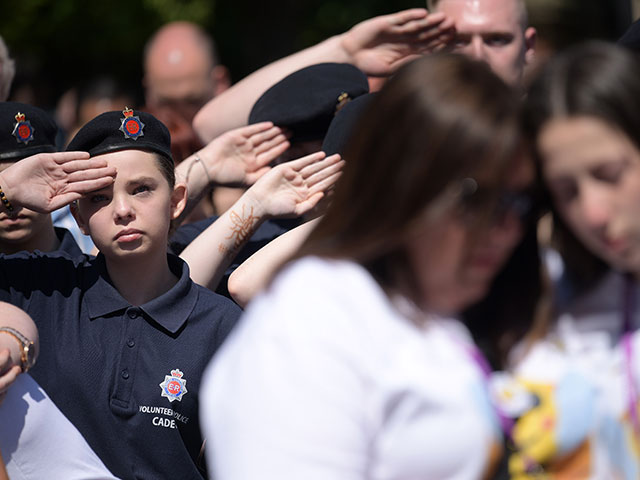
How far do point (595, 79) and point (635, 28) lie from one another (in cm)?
163

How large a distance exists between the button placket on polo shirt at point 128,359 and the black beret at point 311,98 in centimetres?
107

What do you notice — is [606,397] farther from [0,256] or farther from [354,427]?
[0,256]

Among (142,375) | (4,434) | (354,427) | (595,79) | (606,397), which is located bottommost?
(142,375)

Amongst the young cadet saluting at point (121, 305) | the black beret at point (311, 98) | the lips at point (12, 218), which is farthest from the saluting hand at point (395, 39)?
the lips at point (12, 218)

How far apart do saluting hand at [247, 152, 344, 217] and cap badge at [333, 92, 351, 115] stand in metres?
0.33

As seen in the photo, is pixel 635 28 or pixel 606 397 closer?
pixel 606 397

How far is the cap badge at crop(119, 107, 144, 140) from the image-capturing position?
3.03 metres

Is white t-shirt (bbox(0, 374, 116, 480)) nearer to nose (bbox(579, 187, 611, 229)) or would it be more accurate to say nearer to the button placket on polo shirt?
the button placket on polo shirt

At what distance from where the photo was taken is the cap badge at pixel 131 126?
3.03 meters

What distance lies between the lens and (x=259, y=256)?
3037mm

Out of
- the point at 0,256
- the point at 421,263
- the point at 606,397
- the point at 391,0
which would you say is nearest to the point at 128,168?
the point at 0,256

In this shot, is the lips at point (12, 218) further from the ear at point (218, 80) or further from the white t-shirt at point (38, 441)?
the ear at point (218, 80)

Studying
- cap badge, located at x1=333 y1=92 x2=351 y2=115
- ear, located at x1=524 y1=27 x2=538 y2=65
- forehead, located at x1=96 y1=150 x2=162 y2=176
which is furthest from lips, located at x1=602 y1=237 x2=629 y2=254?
ear, located at x1=524 y1=27 x2=538 y2=65

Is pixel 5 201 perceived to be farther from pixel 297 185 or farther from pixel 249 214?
pixel 297 185
